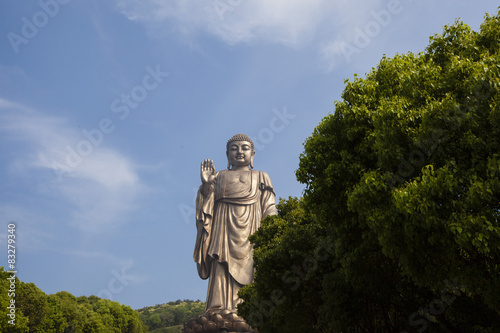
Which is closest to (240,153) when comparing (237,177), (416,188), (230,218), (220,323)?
(237,177)

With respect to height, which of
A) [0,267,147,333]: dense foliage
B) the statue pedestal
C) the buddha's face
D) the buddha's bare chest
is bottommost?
the statue pedestal

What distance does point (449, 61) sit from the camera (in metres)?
7.18

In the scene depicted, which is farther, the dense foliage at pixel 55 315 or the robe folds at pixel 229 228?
the dense foliage at pixel 55 315

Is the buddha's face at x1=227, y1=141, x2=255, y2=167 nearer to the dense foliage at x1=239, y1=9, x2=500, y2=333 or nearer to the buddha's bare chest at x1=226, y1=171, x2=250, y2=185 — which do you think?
the buddha's bare chest at x1=226, y1=171, x2=250, y2=185

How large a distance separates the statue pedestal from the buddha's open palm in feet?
20.6

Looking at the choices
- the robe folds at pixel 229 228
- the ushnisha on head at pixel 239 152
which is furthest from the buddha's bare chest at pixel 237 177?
the ushnisha on head at pixel 239 152

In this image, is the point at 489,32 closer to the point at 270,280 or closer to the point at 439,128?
the point at 439,128

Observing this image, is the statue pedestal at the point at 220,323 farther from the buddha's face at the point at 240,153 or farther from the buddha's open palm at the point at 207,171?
the buddha's face at the point at 240,153

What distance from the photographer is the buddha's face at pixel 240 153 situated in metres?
24.2

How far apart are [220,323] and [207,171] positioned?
7.29 m

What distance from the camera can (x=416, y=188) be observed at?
5.93 meters

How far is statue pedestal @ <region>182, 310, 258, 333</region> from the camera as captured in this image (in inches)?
766

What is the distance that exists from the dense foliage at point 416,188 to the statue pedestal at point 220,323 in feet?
34.0

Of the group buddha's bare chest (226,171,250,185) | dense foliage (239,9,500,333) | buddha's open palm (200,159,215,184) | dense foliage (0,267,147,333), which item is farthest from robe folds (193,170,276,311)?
dense foliage (239,9,500,333)
